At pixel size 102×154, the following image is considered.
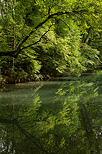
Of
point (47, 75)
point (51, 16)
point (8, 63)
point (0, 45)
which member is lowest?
point (47, 75)

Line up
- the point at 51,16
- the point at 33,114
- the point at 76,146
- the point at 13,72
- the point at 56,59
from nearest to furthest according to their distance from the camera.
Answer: the point at 76,146, the point at 33,114, the point at 51,16, the point at 13,72, the point at 56,59

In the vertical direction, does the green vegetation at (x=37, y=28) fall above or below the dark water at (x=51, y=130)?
above

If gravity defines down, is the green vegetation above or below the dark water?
above

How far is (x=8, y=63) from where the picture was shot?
1513 cm

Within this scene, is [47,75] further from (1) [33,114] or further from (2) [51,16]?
(1) [33,114]

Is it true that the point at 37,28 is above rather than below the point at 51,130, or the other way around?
above

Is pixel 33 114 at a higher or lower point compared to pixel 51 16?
lower

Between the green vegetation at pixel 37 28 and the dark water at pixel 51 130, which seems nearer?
the dark water at pixel 51 130

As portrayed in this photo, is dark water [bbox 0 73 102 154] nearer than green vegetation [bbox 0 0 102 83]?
Yes

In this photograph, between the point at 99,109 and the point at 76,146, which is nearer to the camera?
the point at 76,146

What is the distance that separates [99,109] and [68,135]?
2077mm

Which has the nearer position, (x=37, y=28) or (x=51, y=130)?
(x=51, y=130)

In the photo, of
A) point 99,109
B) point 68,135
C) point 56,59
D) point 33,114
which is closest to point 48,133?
point 68,135

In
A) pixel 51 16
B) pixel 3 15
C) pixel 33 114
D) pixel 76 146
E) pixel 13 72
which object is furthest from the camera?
pixel 13 72
